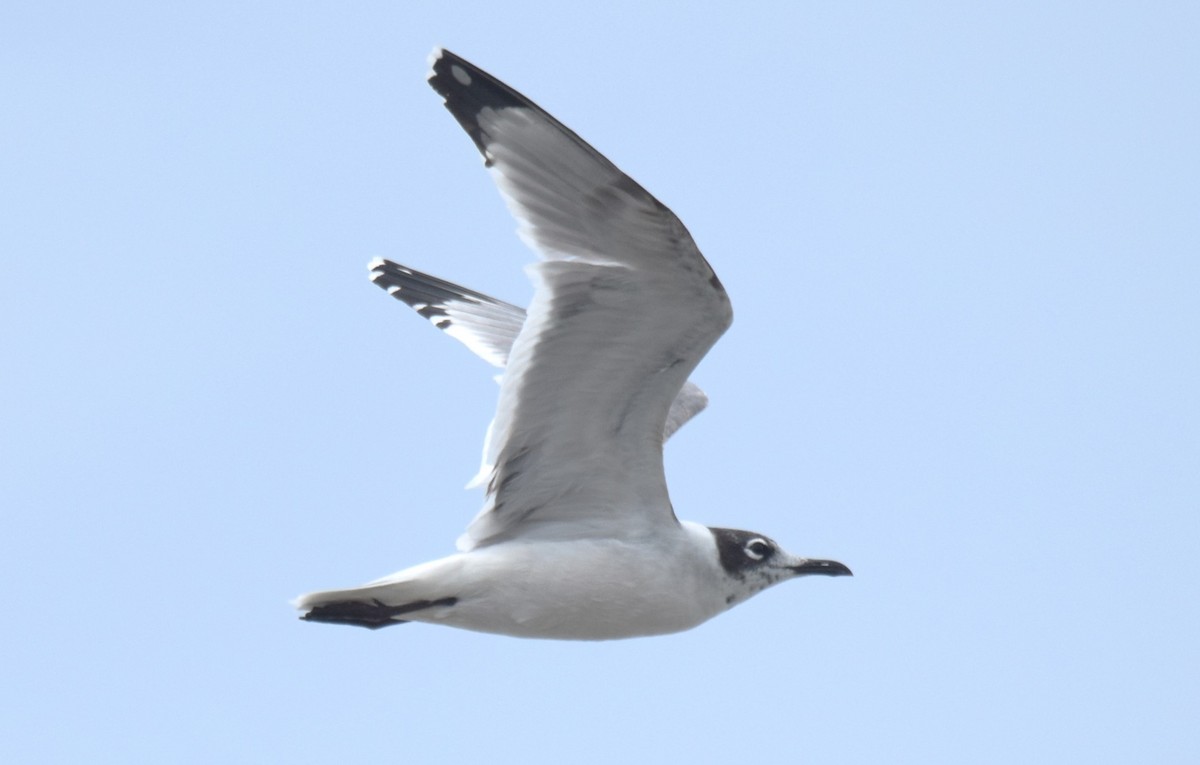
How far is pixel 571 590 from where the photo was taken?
254 inches

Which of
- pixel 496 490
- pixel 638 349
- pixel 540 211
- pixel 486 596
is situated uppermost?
pixel 540 211

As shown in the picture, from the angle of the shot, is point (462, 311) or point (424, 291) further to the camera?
point (424, 291)

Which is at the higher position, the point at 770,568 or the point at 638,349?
the point at 638,349

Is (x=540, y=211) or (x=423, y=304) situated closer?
(x=540, y=211)

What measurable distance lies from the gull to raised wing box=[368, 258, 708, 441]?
1830 millimetres

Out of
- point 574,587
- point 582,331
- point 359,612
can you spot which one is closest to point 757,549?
point 574,587

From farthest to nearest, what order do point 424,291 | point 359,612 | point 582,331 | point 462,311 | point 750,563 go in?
point 424,291 → point 462,311 → point 750,563 → point 359,612 → point 582,331

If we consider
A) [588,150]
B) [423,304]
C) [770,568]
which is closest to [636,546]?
[770,568]

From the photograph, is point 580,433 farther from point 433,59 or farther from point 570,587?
point 433,59

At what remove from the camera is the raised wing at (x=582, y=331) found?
5.61 m

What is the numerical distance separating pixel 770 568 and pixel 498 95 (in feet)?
8.06

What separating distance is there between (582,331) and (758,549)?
1.47 meters

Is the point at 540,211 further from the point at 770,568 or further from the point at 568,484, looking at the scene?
the point at 770,568

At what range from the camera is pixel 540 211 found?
226 inches
